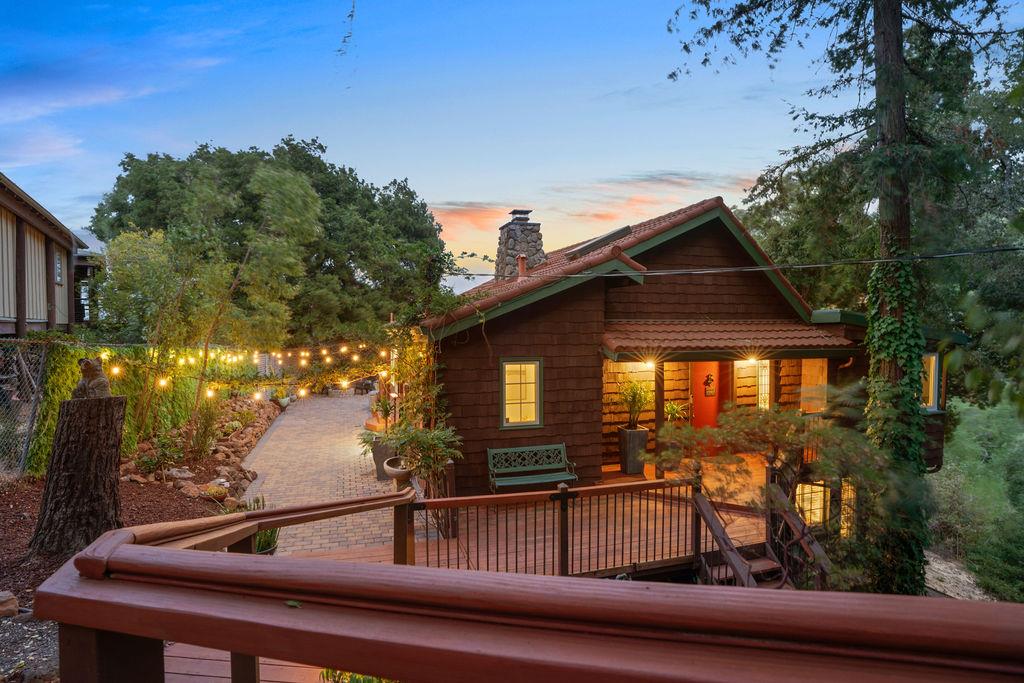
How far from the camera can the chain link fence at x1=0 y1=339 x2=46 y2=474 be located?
7.41m

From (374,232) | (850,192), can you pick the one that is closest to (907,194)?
(850,192)

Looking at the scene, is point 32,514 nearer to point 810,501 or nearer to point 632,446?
point 632,446

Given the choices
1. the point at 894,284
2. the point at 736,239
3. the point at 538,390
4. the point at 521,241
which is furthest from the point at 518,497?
the point at 521,241

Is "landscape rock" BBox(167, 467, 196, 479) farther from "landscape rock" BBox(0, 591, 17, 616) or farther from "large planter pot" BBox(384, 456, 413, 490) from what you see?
"landscape rock" BBox(0, 591, 17, 616)

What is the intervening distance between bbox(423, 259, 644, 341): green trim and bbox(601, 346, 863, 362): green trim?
1322 mm

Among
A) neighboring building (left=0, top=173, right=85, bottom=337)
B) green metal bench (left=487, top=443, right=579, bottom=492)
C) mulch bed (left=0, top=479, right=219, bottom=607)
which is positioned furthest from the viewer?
neighboring building (left=0, top=173, right=85, bottom=337)

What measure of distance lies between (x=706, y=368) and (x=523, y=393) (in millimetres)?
4900

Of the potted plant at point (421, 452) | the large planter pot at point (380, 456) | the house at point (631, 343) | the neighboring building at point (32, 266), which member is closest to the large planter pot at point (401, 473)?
the potted plant at point (421, 452)

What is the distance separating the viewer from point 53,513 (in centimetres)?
530

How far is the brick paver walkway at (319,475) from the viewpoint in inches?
312

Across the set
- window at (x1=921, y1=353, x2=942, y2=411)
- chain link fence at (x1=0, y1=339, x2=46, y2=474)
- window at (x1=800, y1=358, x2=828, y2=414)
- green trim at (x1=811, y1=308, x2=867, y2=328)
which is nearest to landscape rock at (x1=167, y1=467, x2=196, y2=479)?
chain link fence at (x1=0, y1=339, x2=46, y2=474)

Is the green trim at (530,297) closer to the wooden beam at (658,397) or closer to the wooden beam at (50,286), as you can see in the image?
the wooden beam at (658,397)

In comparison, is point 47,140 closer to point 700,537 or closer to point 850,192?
point 700,537

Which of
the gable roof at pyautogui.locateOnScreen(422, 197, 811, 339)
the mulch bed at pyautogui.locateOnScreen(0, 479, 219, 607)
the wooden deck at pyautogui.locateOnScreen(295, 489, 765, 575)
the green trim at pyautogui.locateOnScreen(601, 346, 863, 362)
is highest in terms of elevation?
the gable roof at pyautogui.locateOnScreen(422, 197, 811, 339)
